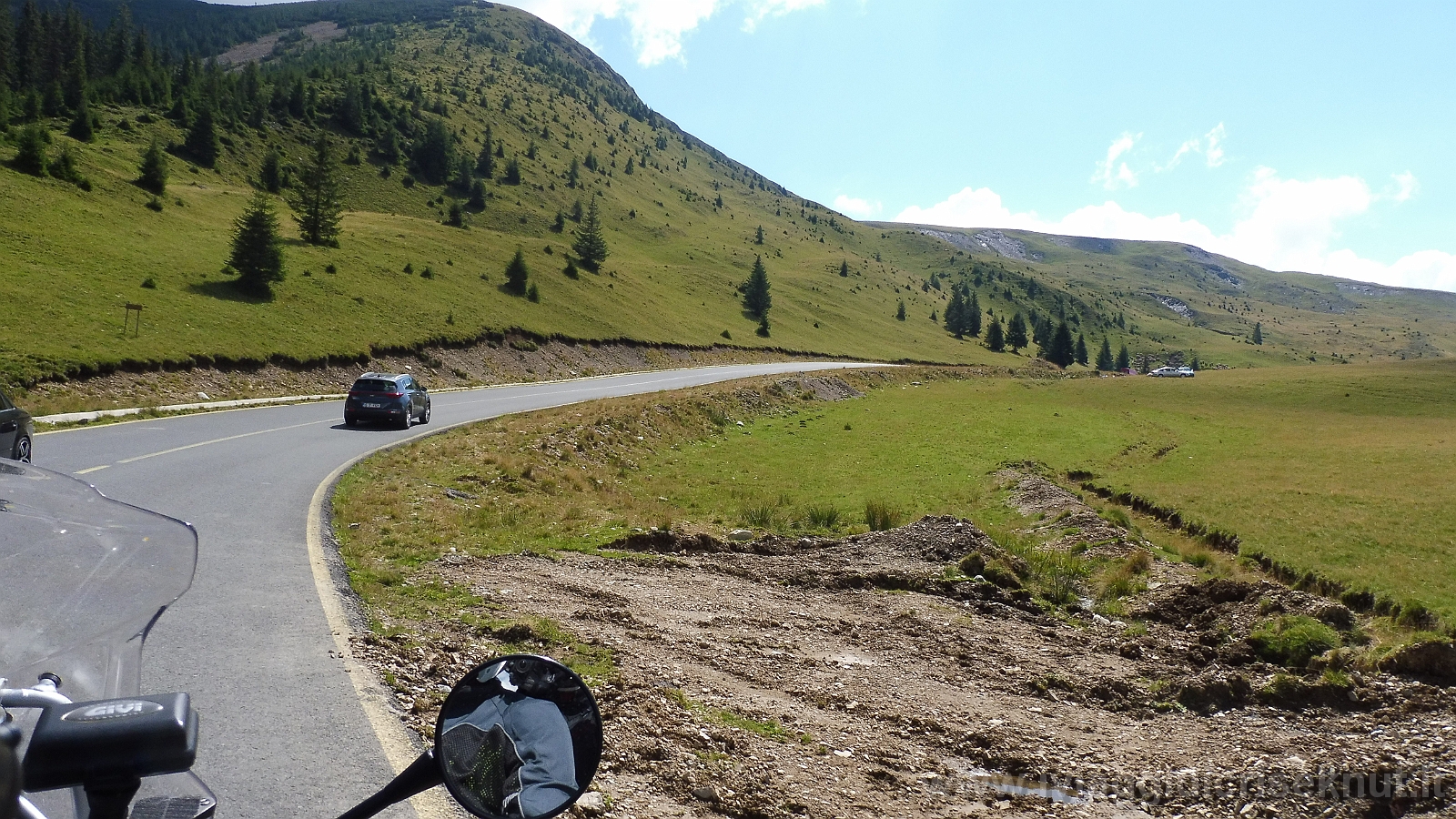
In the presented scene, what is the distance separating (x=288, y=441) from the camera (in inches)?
848

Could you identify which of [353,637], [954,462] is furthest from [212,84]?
[353,637]

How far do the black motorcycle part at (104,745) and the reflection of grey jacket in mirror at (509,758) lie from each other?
0.70 metres

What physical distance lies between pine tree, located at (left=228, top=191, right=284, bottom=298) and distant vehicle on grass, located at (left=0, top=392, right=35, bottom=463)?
33644 millimetres

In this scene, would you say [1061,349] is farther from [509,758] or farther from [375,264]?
[509,758]

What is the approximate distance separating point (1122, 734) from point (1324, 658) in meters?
3.36

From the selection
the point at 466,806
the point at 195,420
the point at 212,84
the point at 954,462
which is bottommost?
the point at 195,420

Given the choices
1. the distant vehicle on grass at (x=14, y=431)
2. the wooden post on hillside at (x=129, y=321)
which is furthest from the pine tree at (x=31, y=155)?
the distant vehicle on grass at (x=14, y=431)

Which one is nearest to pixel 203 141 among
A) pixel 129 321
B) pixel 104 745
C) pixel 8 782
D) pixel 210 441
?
pixel 129 321

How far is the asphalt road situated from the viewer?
15.7ft

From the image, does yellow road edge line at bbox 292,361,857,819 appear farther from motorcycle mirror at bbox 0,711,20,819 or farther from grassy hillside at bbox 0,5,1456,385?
grassy hillside at bbox 0,5,1456,385

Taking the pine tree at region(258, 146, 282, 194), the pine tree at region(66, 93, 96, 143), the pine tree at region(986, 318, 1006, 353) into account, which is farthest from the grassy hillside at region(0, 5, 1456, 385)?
the pine tree at region(986, 318, 1006, 353)

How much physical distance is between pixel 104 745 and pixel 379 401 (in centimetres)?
2695

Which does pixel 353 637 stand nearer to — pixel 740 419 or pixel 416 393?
pixel 416 393

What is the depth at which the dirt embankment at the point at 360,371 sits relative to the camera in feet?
86.8
